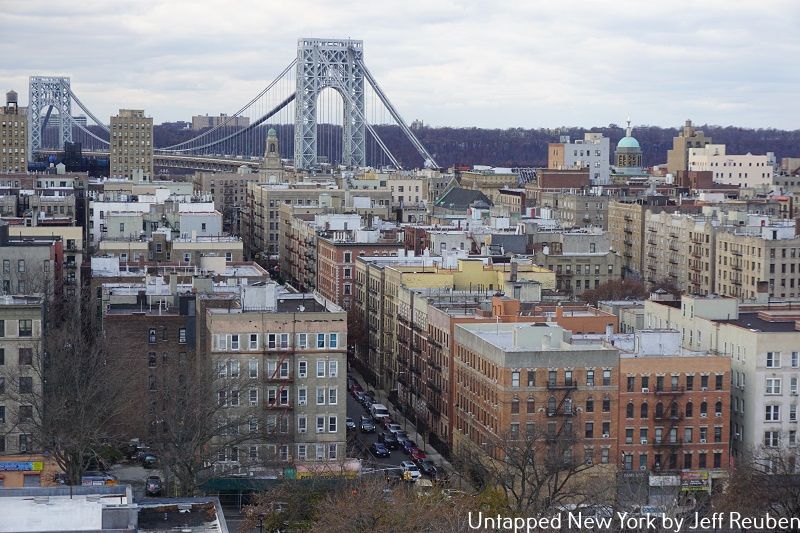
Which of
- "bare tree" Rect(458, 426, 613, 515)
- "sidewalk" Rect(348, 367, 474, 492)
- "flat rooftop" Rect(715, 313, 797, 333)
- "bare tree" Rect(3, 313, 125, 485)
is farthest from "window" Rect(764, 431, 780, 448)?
"bare tree" Rect(3, 313, 125, 485)

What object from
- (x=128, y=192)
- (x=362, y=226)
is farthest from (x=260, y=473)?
(x=128, y=192)

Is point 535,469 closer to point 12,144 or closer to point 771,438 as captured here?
→ point 771,438

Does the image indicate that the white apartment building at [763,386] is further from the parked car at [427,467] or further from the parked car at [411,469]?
the parked car at [411,469]

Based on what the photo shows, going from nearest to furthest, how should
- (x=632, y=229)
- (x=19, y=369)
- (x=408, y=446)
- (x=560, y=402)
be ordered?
(x=560, y=402)
(x=19, y=369)
(x=408, y=446)
(x=632, y=229)

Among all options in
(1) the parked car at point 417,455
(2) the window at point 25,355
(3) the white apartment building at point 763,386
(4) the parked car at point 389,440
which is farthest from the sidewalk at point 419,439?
(2) the window at point 25,355

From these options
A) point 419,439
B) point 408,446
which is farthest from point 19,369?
point 419,439

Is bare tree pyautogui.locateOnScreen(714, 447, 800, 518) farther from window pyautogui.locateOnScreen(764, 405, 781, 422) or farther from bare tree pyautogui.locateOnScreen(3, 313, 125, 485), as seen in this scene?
bare tree pyautogui.locateOnScreen(3, 313, 125, 485)
